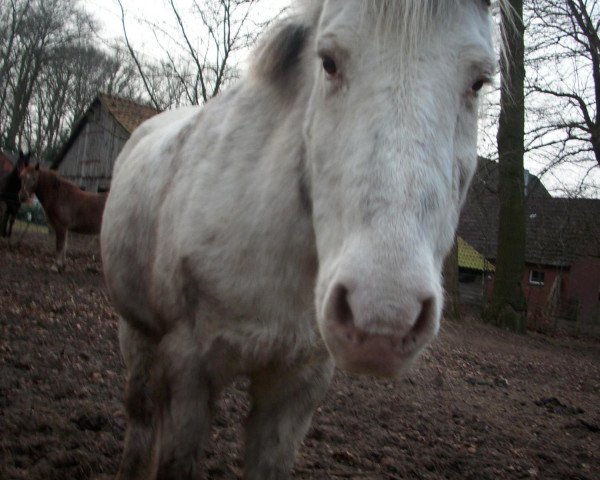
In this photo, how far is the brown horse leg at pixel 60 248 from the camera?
10852 millimetres

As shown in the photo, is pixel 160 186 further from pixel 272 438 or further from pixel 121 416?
pixel 121 416

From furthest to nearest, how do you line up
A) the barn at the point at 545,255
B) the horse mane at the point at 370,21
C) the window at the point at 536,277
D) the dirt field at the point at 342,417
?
the window at the point at 536,277
the barn at the point at 545,255
the dirt field at the point at 342,417
the horse mane at the point at 370,21

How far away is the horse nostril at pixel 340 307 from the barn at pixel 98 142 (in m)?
22.5

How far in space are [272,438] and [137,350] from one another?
1152mm

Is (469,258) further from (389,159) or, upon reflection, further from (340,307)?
(340,307)

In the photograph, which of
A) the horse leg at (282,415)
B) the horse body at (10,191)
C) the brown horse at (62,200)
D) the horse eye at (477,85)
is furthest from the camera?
the horse body at (10,191)

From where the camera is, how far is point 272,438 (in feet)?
7.80

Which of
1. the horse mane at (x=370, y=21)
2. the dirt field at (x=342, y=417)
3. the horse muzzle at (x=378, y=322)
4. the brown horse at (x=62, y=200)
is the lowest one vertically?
the dirt field at (x=342, y=417)

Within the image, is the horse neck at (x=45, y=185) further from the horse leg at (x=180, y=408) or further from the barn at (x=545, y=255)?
the barn at (x=545, y=255)

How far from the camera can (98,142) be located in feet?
88.4

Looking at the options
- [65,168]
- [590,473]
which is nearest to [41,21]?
[65,168]

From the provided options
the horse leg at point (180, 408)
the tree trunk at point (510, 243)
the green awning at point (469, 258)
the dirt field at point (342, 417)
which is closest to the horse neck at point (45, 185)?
the dirt field at point (342, 417)

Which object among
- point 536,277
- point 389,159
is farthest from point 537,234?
point 389,159

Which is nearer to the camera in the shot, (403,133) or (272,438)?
(403,133)
